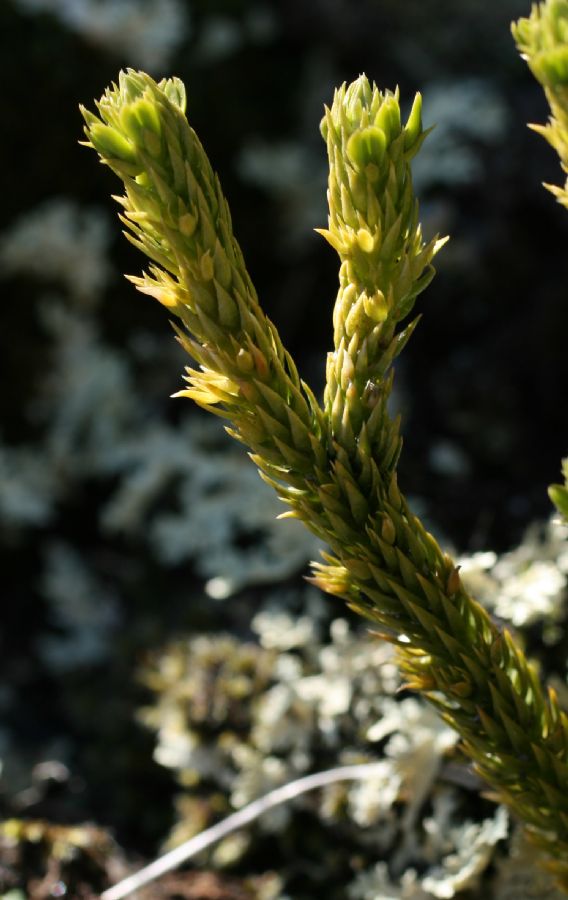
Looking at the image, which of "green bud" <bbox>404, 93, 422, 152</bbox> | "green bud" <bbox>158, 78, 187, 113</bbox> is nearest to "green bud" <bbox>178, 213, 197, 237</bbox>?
"green bud" <bbox>158, 78, 187, 113</bbox>

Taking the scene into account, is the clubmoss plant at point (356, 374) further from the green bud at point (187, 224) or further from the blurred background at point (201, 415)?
the blurred background at point (201, 415)

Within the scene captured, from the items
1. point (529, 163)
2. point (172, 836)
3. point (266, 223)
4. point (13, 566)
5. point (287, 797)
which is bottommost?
point (13, 566)

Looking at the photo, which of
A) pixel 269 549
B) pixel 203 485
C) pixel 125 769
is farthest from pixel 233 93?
pixel 125 769

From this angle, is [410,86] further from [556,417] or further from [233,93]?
[556,417]

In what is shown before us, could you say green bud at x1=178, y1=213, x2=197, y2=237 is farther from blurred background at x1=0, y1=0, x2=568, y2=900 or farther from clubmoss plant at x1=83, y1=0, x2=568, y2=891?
blurred background at x1=0, y1=0, x2=568, y2=900

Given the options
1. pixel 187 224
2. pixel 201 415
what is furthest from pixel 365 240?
pixel 201 415

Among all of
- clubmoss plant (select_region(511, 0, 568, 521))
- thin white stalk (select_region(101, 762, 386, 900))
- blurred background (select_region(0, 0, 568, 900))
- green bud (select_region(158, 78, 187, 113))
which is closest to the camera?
clubmoss plant (select_region(511, 0, 568, 521))
